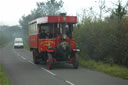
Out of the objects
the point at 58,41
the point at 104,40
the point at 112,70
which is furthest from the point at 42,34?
the point at 112,70

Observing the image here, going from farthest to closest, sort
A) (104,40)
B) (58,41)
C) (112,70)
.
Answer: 1. (104,40)
2. (58,41)
3. (112,70)

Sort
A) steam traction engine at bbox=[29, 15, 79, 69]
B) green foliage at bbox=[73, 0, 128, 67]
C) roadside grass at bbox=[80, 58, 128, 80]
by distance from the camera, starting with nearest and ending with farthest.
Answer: roadside grass at bbox=[80, 58, 128, 80], steam traction engine at bbox=[29, 15, 79, 69], green foliage at bbox=[73, 0, 128, 67]

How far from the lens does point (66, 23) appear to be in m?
20.0

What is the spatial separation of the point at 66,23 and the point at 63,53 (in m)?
2.30

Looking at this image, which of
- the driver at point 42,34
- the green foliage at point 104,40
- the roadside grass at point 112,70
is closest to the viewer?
the roadside grass at point 112,70

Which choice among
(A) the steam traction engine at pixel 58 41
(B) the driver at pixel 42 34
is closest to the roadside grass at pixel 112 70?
(A) the steam traction engine at pixel 58 41

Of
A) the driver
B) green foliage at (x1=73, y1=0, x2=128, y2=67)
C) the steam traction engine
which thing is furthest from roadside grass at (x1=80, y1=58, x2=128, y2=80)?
the driver

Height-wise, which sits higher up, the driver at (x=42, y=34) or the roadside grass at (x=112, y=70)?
the driver at (x=42, y=34)

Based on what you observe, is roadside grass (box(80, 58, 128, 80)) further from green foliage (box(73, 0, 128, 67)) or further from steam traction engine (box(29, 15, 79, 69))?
steam traction engine (box(29, 15, 79, 69))

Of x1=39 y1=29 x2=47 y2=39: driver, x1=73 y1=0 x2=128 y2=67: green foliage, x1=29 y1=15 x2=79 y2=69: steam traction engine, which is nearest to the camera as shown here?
x1=29 y1=15 x2=79 y2=69: steam traction engine

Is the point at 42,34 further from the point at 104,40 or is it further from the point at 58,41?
the point at 104,40

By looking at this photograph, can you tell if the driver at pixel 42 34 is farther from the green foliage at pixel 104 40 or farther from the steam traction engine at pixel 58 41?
the green foliage at pixel 104 40

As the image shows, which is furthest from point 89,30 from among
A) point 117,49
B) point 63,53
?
point 63,53

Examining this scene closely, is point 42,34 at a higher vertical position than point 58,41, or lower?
higher
